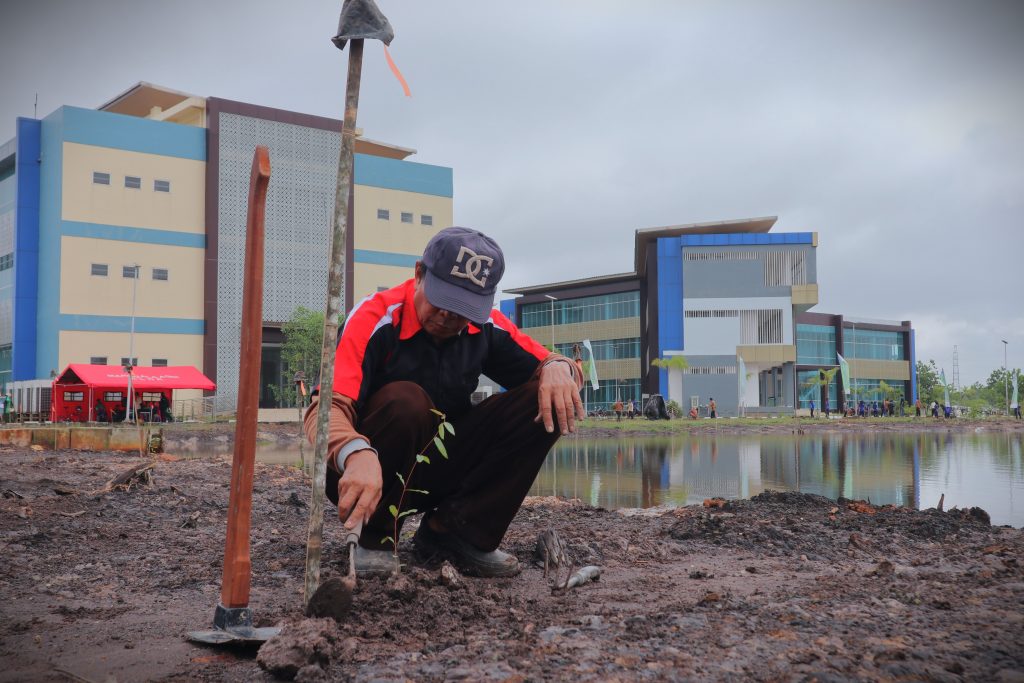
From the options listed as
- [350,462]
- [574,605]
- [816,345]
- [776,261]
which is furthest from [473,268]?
[816,345]

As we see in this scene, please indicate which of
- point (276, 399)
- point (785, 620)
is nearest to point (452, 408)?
point (785, 620)

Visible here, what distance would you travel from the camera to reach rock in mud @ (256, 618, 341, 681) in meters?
2.12

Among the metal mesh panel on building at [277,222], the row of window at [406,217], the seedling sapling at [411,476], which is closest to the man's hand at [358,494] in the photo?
the seedling sapling at [411,476]

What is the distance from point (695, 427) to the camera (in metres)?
Answer: 33.9

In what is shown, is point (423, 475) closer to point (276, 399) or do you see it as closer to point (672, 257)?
point (276, 399)

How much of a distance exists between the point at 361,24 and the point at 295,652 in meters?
1.97

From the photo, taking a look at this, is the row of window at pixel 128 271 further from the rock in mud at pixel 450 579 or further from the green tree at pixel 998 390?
the green tree at pixel 998 390

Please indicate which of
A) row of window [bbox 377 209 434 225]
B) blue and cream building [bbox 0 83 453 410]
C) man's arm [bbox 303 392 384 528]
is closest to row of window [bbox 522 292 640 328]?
row of window [bbox 377 209 434 225]

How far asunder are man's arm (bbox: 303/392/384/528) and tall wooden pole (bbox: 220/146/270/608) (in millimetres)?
299

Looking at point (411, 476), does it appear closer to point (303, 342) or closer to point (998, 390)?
point (303, 342)

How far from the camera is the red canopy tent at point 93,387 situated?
29.1 metres

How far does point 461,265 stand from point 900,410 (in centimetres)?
6105

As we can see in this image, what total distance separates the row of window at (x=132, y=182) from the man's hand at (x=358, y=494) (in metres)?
44.7

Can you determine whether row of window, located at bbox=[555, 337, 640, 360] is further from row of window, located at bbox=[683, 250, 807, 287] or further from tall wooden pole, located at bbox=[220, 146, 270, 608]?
tall wooden pole, located at bbox=[220, 146, 270, 608]
